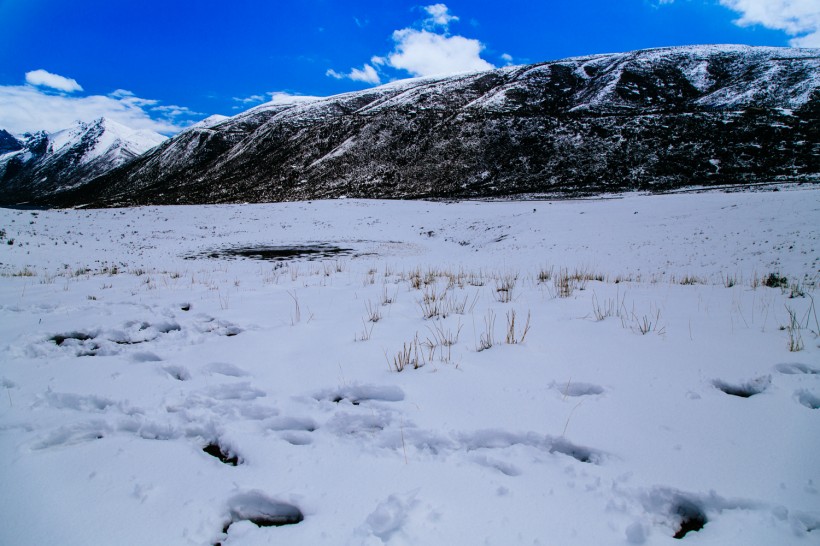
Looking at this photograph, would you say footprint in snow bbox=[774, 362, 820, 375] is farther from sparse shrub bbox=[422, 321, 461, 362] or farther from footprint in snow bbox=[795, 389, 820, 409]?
sparse shrub bbox=[422, 321, 461, 362]

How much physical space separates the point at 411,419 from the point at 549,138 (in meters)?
63.1

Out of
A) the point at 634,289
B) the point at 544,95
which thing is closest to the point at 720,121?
the point at 544,95

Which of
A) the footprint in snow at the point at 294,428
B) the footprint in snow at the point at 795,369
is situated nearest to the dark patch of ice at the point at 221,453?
the footprint in snow at the point at 294,428

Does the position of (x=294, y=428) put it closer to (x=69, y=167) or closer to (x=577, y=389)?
(x=577, y=389)

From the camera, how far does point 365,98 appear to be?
120 meters

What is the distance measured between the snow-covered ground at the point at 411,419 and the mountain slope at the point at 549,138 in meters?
44.4

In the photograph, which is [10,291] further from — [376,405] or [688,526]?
[688,526]

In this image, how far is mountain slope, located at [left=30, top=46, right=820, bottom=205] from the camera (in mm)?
47469

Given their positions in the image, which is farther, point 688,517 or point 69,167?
point 69,167

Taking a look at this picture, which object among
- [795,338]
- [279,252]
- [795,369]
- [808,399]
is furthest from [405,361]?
[279,252]

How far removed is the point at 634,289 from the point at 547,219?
53.1 ft

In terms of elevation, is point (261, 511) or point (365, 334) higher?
point (365, 334)

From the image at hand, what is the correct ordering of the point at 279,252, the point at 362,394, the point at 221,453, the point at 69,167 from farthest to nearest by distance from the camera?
the point at 69,167
the point at 279,252
the point at 362,394
the point at 221,453

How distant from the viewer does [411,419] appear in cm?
240
